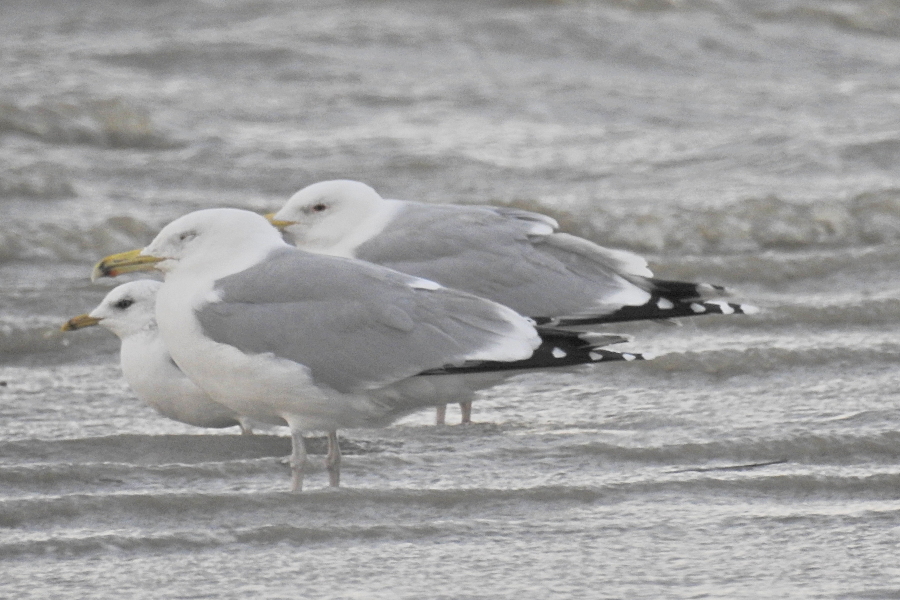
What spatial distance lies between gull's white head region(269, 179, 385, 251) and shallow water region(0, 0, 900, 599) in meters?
0.76

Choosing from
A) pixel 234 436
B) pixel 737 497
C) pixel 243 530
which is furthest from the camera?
pixel 234 436

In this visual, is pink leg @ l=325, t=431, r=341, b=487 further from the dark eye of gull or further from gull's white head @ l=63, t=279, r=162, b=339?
the dark eye of gull

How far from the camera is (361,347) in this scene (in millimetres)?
4582

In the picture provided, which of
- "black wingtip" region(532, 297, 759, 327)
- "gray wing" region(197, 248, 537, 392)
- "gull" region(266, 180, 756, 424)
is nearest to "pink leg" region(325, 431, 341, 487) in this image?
"gray wing" region(197, 248, 537, 392)

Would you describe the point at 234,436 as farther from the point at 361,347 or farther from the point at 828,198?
the point at 828,198

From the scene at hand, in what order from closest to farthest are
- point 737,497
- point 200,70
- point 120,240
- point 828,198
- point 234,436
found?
point 737,497
point 234,436
point 120,240
point 828,198
point 200,70

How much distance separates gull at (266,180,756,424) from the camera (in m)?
5.48

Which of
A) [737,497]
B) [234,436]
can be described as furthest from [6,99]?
[737,497]

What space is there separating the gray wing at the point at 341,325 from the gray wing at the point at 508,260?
77cm

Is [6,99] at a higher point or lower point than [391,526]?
higher

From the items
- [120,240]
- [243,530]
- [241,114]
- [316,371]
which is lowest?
[243,530]

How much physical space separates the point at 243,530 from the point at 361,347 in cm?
69

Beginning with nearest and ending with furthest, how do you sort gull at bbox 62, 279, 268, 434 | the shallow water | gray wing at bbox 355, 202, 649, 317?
the shallow water → gull at bbox 62, 279, 268, 434 → gray wing at bbox 355, 202, 649, 317

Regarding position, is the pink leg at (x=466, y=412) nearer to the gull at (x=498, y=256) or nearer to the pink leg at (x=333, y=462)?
the gull at (x=498, y=256)
